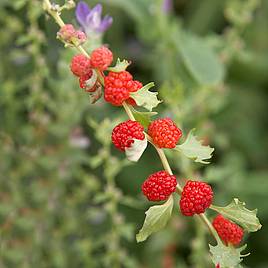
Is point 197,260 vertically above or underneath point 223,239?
underneath

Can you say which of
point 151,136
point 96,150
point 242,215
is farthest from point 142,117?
point 96,150

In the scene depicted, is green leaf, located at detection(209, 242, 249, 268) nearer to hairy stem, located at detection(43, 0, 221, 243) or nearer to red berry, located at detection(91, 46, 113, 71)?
hairy stem, located at detection(43, 0, 221, 243)

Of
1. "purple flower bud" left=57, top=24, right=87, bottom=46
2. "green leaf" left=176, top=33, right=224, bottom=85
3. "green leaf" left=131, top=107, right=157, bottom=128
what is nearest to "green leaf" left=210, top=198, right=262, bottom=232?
"green leaf" left=131, top=107, right=157, bottom=128

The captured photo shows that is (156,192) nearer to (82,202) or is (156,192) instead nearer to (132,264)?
(132,264)

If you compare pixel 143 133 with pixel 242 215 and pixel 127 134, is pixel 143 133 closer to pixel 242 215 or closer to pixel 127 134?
pixel 127 134

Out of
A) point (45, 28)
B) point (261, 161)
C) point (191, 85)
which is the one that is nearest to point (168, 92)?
point (45, 28)

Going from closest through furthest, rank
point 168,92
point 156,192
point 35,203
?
1. point 156,192
2. point 168,92
3. point 35,203
